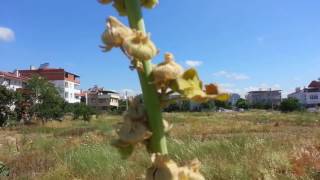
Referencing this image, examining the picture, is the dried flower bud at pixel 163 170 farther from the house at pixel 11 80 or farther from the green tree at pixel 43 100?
the house at pixel 11 80

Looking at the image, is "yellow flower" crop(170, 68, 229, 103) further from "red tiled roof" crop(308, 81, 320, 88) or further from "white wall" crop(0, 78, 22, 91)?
"red tiled roof" crop(308, 81, 320, 88)

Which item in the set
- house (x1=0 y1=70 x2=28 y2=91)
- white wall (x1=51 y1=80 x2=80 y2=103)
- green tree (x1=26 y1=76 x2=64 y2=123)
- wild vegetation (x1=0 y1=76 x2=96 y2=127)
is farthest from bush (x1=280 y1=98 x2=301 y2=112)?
house (x1=0 y1=70 x2=28 y2=91)

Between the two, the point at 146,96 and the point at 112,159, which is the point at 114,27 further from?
the point at 112,159

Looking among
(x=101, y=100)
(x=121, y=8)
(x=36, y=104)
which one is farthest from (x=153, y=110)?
(x=101, y=100)

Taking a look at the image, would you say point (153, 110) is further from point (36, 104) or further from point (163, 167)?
point (36, 104)

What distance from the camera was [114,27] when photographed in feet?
3.48

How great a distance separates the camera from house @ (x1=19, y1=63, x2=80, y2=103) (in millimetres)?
95188

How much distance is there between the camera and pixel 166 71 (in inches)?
40.8

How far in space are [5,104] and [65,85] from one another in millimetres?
42476

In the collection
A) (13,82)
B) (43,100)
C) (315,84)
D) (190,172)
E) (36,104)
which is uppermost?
(315,84)

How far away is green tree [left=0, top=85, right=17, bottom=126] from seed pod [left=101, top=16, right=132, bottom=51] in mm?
53152

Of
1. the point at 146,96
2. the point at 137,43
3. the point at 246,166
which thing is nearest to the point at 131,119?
the point at 146,96

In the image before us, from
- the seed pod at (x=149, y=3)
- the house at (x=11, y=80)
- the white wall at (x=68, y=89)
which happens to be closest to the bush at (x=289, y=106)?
the white wall at (x=68, y=89)

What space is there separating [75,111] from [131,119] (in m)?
70.9
